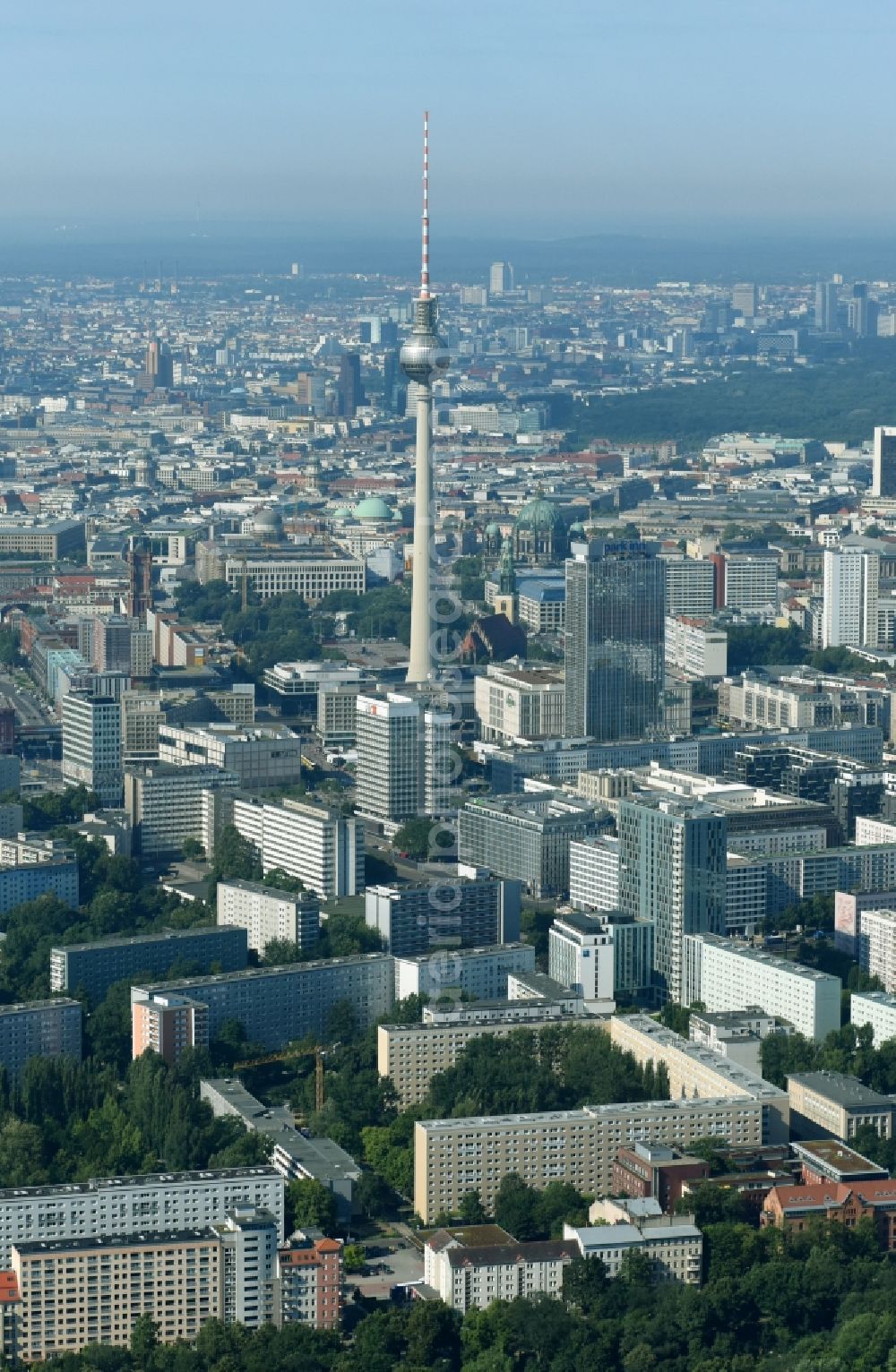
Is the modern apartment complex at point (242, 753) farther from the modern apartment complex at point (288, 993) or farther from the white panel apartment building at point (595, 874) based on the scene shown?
the modern apartment complex at point (288, 993)

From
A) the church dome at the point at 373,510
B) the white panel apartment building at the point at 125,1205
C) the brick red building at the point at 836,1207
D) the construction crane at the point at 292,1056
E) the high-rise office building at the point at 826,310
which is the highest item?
Result: the high-rise office building at the point at 826,310

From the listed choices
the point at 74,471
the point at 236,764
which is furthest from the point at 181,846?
the point at 74,471

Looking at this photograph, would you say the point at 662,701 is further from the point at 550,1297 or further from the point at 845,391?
the point at 845,391

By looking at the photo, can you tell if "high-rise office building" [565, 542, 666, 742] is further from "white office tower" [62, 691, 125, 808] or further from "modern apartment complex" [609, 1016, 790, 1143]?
"modern apartment complex" [609, 1016, 790, 1143]

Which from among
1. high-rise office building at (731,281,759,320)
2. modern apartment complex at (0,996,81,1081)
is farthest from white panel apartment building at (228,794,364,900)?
high-rise office building at (731,281,759,320)

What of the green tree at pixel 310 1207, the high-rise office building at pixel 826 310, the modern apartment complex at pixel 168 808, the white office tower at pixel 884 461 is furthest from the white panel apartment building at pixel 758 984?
the high-rise office building at pixel 826 310

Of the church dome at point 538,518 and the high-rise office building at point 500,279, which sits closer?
the church dome at point 538,518

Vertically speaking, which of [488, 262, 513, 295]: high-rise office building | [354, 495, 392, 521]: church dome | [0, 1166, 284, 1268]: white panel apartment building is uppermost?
[488, 262, 513, 295]: high-rise office building

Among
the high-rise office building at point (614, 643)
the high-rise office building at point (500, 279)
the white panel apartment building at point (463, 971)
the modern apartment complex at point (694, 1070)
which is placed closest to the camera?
the modern apartment complex at point (694, 1070)
